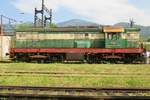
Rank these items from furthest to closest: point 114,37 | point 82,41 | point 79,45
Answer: point 82,41 → point 79,45 → point 114,37

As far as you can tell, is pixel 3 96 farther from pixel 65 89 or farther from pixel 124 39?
pixel 124 39

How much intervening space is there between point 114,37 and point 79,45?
3.25 metres

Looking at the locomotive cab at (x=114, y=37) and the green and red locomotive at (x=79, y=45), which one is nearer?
the green and red locomotive at (x=79, y=45)

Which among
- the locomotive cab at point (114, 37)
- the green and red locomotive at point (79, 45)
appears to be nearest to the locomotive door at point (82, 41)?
the green and red locomotive at point (79, 45)

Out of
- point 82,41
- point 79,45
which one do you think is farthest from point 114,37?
point 79,45

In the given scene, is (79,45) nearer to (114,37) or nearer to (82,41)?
(82,41)

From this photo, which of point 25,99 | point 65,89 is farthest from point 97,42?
point 25,99

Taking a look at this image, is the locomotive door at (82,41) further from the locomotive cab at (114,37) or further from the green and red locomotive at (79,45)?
the locomotive cab at (114,37)

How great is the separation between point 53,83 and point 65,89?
3.76 m

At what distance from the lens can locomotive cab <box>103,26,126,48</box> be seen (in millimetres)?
31078

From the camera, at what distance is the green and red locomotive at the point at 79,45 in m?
31.0

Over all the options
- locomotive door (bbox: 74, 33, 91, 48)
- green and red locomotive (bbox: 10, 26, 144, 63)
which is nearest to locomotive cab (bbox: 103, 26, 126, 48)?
green and red locomotive (bbox: 10, 26, 144, 63)

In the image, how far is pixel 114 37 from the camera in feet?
103

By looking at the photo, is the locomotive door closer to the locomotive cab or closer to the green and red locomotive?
the green and red locomotive
